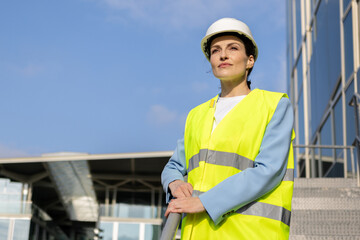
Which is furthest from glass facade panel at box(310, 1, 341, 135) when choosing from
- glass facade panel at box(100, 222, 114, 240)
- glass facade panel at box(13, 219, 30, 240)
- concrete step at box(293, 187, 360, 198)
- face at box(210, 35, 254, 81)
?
face at box(210, 35, 254, 81)

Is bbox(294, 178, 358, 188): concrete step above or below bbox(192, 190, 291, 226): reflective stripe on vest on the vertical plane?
above

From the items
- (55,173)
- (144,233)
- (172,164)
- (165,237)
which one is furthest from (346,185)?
(55,173)

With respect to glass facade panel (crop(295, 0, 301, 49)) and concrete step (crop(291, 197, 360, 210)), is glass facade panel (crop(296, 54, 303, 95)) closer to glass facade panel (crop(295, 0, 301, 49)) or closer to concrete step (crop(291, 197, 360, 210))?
glass facade panel (crop(295, 0, 301, 49))

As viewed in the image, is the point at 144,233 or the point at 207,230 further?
the point at 144,233

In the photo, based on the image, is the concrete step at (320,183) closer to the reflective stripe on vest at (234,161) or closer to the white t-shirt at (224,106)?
the white t-shirt at (224,106)

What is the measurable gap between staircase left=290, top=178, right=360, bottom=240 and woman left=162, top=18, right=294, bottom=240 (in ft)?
11.7

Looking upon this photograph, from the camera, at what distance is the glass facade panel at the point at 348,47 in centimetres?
1184

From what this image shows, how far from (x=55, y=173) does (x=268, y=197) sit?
18292mm

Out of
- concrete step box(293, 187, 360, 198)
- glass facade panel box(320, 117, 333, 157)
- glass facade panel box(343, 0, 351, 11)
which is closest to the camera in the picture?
concrete step box(293, 187, 360, 198)

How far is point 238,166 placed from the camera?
96.3 inches

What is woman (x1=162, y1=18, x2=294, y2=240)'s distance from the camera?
7.57ft

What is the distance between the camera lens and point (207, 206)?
231cm

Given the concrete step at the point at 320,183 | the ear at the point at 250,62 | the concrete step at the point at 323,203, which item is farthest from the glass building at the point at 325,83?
the ear at the point at 250,62

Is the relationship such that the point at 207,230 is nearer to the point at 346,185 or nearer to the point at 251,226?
the point at 251,226
